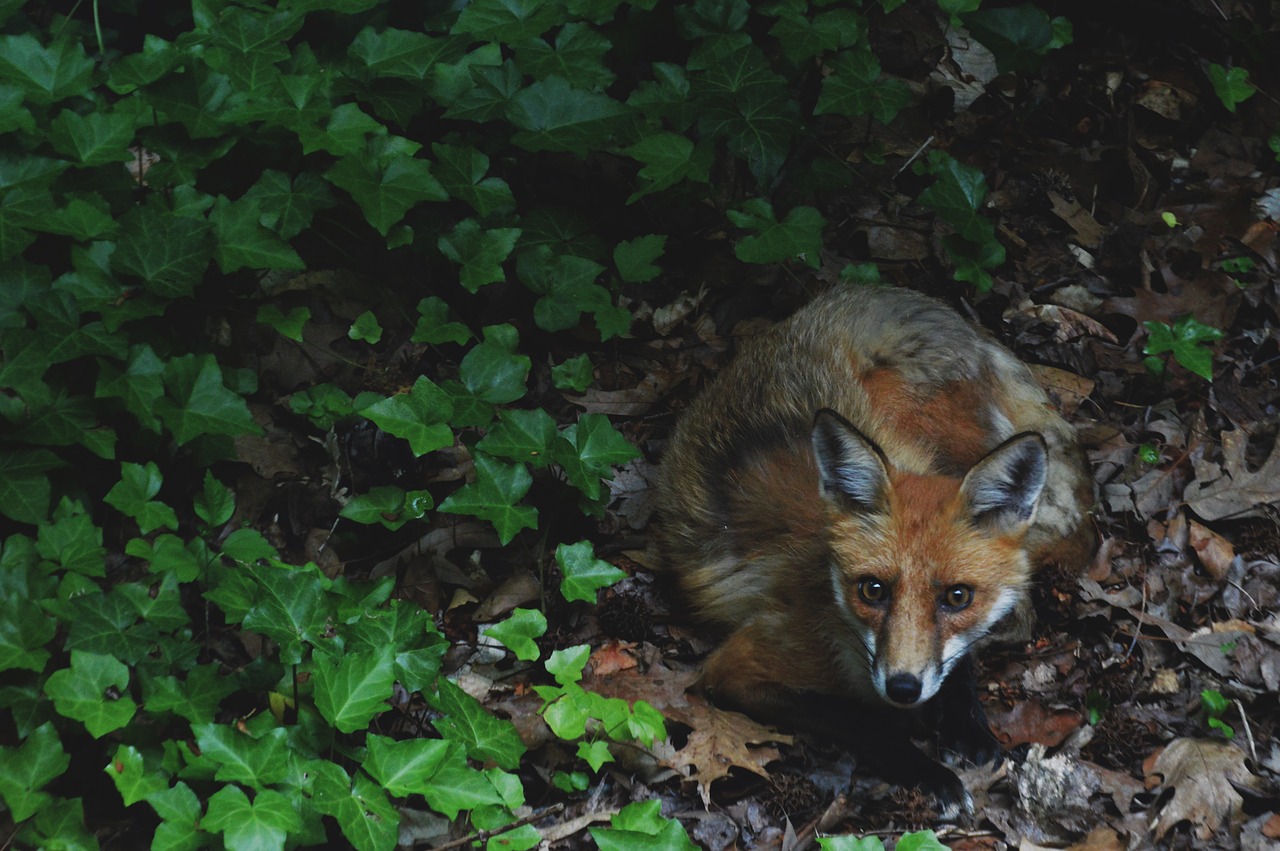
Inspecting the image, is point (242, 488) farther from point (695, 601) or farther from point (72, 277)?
point (695, 601)

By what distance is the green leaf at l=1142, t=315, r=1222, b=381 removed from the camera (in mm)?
4602

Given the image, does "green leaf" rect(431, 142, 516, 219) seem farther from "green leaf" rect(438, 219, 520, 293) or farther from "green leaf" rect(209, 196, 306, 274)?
"green leaf" rect(209, 196, 306, 274)

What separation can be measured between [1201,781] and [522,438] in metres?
2.77

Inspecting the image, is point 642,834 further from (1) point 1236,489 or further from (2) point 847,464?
(1) point 1236,489

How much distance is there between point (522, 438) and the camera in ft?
12.5

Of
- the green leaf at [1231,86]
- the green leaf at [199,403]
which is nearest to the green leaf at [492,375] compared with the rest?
the green leaf at [199,403]

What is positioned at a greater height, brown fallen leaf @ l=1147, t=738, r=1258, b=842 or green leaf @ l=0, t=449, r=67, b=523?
green leaf @ l=0, t=449, r=67, b=523

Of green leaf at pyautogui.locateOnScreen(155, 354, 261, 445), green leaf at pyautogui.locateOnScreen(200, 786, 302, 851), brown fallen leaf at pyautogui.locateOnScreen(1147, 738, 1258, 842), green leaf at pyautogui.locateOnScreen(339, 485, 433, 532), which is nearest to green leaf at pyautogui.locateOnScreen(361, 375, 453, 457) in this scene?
green leaf at pyautogui.locateOnScreen(339, 485, 433, 532)

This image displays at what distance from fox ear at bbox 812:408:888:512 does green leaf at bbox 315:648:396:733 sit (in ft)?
5.41

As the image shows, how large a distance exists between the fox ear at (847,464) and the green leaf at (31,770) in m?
2.60

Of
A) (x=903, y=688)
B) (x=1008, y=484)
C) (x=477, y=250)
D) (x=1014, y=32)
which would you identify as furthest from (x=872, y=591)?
(x=1014, y=32)

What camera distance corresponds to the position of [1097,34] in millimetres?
6023

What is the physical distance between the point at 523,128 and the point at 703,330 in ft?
4.94

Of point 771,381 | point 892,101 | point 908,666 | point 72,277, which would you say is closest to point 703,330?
point 771,381
